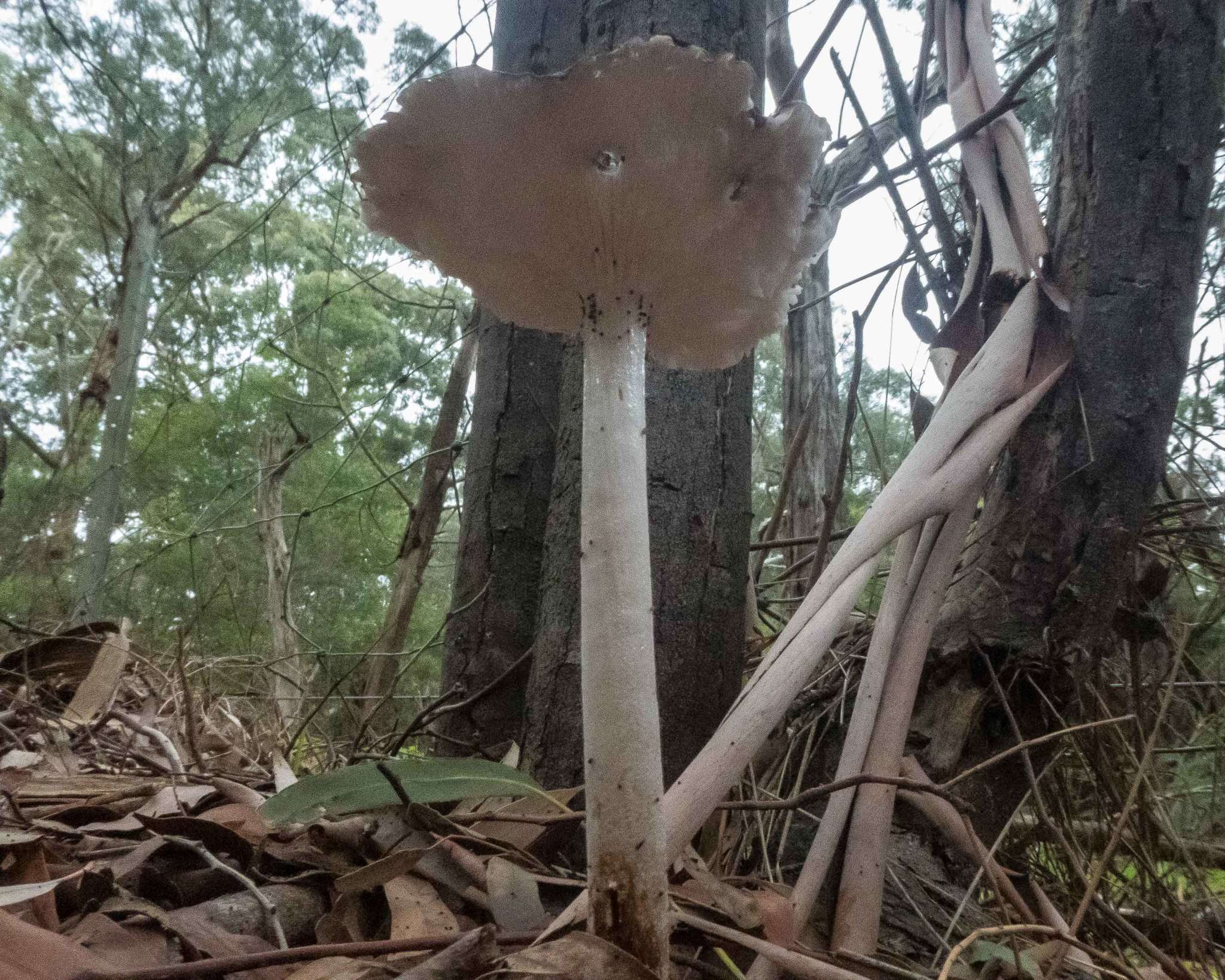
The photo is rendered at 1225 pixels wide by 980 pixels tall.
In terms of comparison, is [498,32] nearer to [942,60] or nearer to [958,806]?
[942,60]

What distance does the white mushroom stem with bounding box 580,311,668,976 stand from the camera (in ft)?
2.59

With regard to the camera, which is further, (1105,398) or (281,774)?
(281,774)

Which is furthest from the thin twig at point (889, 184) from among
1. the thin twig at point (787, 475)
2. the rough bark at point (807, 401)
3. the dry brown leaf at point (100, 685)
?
the rough bark at point (807, 401)

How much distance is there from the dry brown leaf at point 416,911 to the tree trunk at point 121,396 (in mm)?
4494

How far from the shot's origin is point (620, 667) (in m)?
0.85

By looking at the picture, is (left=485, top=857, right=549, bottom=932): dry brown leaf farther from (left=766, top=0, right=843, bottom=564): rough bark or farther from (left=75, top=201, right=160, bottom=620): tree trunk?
(left=75, top=201, right=160, bottom=620): tree trunk

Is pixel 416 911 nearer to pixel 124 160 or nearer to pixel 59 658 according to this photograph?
pixel 59 658

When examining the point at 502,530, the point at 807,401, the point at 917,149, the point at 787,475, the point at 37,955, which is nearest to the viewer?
the point at 37,955

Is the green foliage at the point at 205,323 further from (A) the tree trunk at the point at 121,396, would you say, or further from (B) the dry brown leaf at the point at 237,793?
(B) the dry brown leaf at the point at 237,793

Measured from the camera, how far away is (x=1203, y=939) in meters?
1.09

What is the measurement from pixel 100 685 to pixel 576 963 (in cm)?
178

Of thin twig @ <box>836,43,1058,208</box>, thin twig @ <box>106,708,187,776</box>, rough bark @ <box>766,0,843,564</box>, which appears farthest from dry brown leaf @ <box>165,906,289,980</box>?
rough bark @ <box>766,0,843,564</box>

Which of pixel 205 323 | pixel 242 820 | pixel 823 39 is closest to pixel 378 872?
pixel 242 820

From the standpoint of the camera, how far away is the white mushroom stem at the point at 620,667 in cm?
79
